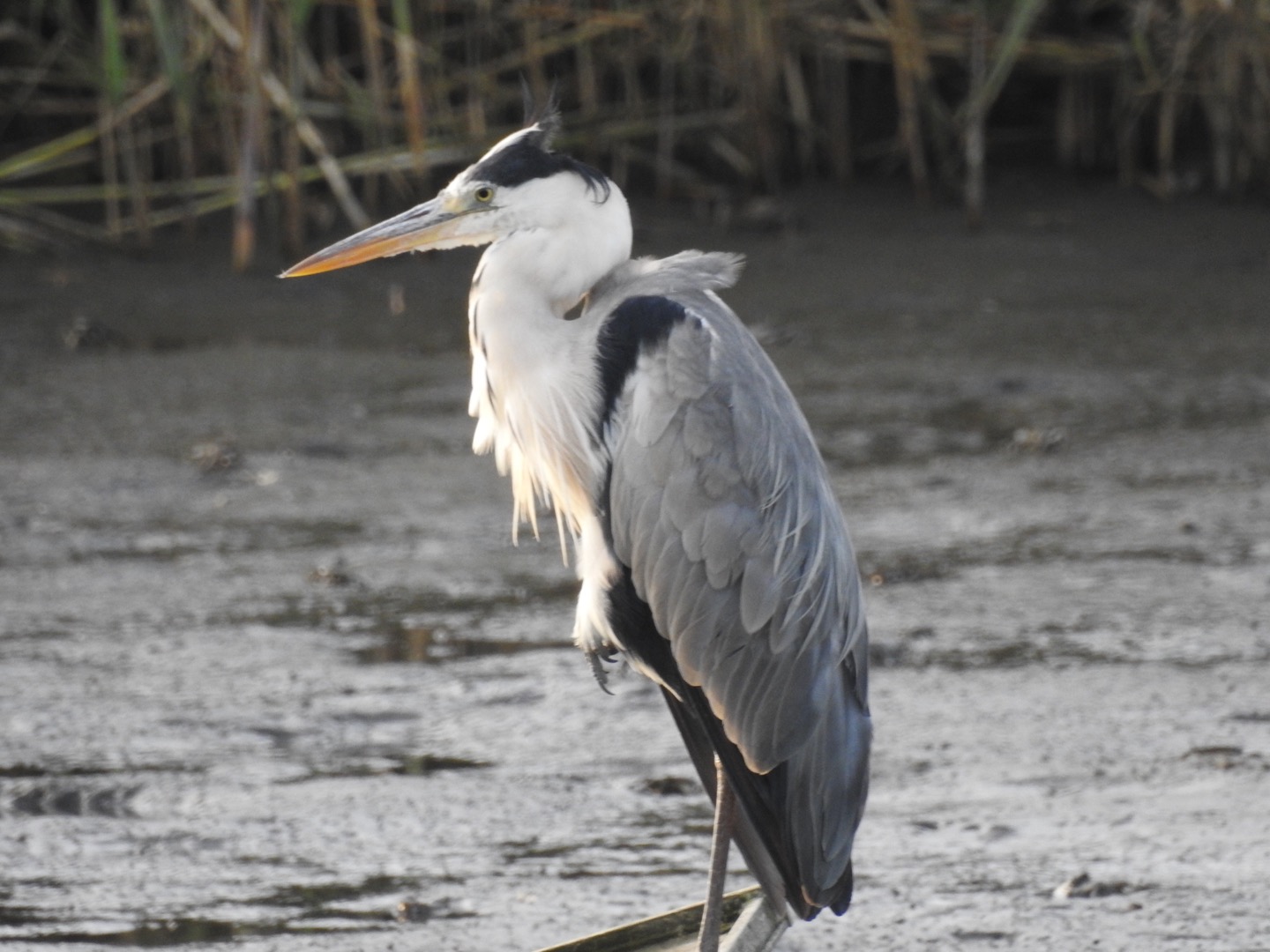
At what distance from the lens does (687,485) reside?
3.31m

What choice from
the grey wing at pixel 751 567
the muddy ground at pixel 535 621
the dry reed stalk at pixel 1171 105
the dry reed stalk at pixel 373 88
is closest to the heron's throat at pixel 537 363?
the grey wing at pixel 751 567

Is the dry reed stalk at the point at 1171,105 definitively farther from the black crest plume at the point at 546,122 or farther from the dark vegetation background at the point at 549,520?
the black crest plume at the point at 546,122

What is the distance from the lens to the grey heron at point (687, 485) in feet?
10.7

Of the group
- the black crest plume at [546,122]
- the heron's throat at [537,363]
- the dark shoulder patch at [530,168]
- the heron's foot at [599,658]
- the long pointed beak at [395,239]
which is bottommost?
the heron's foot at [599,658]

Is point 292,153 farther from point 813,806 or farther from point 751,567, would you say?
point 813,806

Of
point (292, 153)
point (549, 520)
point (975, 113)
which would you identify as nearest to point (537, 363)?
point (549, 520)

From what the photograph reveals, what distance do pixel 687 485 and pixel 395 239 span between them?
0.70 m

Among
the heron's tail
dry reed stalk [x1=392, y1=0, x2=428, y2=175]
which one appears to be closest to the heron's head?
the heron's tail

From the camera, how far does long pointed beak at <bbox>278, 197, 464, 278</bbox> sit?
3496 millimetres

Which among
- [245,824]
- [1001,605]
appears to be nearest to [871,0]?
[1001,605]

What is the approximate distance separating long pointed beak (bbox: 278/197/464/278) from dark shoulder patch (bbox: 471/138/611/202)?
10 centimetres

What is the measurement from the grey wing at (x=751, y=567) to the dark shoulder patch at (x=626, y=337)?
18mm

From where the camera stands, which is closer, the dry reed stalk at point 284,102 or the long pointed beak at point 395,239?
the long pointed beak at point 395,239

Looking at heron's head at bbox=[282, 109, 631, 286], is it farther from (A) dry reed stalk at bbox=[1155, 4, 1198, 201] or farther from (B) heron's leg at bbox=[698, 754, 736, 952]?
(A) dry reed stalk at bbox=[1155, 4, 1198, 201]
